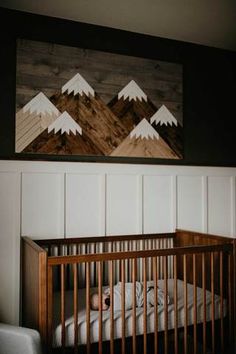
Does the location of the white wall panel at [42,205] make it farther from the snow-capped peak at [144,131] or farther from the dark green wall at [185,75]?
the snow-capped peak at [144,131]

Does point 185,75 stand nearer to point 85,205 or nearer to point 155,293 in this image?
point 85,205

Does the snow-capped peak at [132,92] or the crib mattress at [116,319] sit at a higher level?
the snow-capped peak at [132,92]

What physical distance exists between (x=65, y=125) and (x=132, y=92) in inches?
25.7

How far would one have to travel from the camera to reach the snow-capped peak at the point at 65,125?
264cm

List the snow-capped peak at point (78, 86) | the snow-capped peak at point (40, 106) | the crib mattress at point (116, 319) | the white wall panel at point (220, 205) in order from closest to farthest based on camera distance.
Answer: the crib mattress at point (116, 319) < the snow-capped peak at point (40, 106) < the snow-capped peak at point (78, 86) < the white wall panel at point (220, 205)

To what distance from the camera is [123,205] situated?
9.25 feet

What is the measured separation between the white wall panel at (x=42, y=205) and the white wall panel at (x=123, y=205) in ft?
1.29

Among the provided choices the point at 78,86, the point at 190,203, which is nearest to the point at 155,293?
the point at 190,203

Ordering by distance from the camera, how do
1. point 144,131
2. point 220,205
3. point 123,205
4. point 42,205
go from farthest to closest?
1. point 220,205
2. point 144,131
3. point 123,205
4. point 42,205

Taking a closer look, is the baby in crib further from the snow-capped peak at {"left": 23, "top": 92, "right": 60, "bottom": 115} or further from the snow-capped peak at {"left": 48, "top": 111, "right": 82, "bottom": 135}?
the snow-capped peak at {"left": 23, "top": 92, "right": 60, "bottom": 115}

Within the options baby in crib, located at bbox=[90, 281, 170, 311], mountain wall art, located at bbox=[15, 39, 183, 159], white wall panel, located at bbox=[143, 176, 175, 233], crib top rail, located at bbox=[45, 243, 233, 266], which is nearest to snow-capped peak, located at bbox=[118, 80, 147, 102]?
mountain wall art, located at bbox=[15, 39, 183, 159]

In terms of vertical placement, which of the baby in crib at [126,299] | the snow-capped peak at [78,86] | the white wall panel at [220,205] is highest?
the snow-capped peak at [78,86]

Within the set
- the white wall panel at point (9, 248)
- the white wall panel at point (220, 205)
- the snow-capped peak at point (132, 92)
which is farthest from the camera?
the white wall panel at point (220, 205)

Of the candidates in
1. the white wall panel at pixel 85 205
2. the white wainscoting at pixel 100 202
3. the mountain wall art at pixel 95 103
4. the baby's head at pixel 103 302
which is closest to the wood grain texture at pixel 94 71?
the mountain wall art at pixel 95 103
